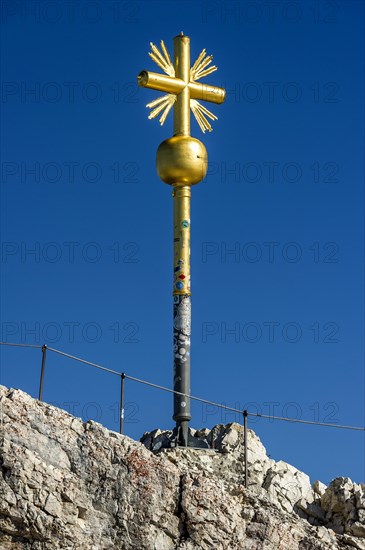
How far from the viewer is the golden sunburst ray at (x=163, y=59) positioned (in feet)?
82.6

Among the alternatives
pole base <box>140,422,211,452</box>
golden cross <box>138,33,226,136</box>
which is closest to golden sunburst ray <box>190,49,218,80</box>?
golden cross <box>138,33,226,136</box>

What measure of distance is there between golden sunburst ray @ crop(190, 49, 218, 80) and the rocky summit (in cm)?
1083

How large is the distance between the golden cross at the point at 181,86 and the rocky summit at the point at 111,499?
9.72 metres

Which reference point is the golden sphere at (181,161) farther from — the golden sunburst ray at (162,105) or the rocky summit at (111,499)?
the rocky summit at (111,499)

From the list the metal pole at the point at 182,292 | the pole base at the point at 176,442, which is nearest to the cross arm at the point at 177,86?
the metal pole at the point at 182,292

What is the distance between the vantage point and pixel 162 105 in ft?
82.0

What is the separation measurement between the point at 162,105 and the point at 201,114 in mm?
1205

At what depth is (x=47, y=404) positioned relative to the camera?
57.8ft

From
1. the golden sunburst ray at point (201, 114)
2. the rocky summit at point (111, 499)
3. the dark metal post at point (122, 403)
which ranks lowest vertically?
the rocky summit at point (111, 499)

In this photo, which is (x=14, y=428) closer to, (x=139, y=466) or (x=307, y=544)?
(x=139, y=466)

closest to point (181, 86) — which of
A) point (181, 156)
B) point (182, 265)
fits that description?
point (181, 156)

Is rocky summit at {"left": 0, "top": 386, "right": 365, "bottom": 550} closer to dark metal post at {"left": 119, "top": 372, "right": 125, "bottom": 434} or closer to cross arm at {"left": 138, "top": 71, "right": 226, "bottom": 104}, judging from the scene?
dark metal post at {"left": 119, "top": 372, "right": 125, "bottom": 434}

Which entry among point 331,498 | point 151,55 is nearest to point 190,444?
point 331,498

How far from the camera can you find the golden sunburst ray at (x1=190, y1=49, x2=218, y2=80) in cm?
2553
